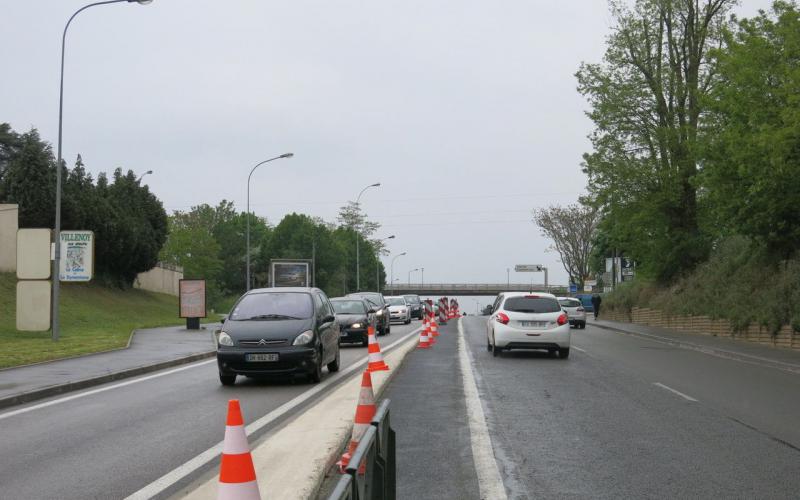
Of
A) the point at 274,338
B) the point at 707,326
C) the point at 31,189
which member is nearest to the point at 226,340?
the point at 274,338

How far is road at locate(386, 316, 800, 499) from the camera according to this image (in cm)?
685

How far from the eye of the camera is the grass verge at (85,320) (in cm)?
2123

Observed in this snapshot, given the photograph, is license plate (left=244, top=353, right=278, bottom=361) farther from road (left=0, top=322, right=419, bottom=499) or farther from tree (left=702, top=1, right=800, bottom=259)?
tree (left=702, top=1, right=800, bottom=259)

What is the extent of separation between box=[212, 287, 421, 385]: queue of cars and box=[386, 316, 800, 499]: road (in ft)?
5.02

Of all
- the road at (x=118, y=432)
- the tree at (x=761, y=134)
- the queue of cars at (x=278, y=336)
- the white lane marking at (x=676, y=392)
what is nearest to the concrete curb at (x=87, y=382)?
the road at (x=118, y=432)

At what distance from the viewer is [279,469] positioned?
23.0ft

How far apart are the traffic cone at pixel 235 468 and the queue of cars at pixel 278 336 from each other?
9965mm

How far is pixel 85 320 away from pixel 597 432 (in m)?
35.5

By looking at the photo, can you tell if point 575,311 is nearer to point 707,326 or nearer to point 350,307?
point 707,326

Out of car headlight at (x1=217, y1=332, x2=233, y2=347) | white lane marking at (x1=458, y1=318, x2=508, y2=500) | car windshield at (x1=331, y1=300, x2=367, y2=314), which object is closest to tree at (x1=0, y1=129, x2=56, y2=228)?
car windshield at (x1=331, y1=300, x2=367, y2=314)

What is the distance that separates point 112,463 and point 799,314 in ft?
68.1

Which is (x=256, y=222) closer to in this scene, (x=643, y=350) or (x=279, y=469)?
(x=643, y=350)

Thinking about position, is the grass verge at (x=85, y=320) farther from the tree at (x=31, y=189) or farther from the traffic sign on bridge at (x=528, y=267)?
the traffic sign on bridge at (x=528, y=267)

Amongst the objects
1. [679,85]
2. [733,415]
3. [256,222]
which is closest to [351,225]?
[256,222]
